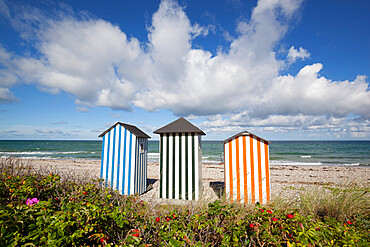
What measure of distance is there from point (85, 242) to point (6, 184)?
1.64 m

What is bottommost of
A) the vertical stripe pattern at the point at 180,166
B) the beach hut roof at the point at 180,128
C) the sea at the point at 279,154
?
the sea at the point at 279,154

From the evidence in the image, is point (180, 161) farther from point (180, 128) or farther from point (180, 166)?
point (180, 128)

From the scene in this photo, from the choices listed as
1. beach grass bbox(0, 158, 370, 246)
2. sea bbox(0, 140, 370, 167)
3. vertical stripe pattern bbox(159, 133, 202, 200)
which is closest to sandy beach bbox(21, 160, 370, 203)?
vertical stripe pattern bbox(159, 133, 202, 200)

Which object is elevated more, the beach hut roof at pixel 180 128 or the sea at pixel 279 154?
the beach hut roof at pixel 180 128

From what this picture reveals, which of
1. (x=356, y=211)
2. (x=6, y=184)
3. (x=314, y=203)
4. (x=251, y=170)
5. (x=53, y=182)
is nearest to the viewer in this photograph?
(x=6, y=184)

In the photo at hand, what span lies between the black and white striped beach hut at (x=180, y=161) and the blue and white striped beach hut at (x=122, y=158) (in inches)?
39.4

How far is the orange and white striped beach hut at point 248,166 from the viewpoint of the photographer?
5.71 meters

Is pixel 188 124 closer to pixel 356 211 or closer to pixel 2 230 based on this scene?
pixel 356 211

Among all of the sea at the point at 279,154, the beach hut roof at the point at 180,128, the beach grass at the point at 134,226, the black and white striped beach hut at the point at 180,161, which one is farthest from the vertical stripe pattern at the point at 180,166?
the beach grass at the point at 134,226

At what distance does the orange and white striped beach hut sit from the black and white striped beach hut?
3.62 ft

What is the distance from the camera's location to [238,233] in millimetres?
1918

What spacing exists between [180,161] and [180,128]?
1232 mm

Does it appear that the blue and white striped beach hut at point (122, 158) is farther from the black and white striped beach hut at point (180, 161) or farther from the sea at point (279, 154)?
the sea at point (279, 154)

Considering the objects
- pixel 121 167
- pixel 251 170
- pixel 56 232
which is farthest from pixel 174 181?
pixel 56 232
